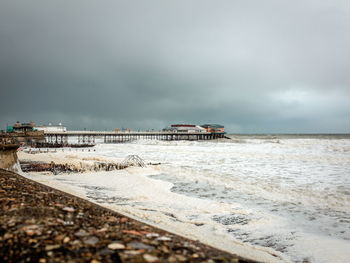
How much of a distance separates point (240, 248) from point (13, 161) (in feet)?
40.3

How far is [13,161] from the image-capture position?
1233 centimetres

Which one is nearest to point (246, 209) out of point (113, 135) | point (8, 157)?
point (8, 157)

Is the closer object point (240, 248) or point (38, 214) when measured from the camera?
point (38, 214)

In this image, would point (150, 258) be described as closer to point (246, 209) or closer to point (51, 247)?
point (51, 247)

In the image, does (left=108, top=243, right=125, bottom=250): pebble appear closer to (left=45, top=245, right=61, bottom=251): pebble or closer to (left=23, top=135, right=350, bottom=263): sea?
(left=45, top=245, right=61, bottom=251): pebble

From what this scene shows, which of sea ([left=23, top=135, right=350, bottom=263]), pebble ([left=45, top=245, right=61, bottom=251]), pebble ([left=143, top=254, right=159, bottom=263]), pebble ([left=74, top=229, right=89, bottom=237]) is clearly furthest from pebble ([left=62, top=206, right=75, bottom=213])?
sea ([left=23, top=135, right=350, bottom=263])

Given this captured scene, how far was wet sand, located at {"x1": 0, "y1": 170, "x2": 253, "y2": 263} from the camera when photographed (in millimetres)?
2371

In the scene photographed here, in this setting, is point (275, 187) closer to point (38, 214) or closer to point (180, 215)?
point (180, 215)

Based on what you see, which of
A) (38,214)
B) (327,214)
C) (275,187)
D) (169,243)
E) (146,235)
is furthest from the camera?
(275,187)

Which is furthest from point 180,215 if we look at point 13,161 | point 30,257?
point 13,161

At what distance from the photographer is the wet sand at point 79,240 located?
7.78 feet

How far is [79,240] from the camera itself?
2.73 meters

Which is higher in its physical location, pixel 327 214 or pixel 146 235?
pixel 146 235

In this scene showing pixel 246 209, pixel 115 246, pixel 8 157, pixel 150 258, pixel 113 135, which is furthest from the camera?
pixel 113 135
